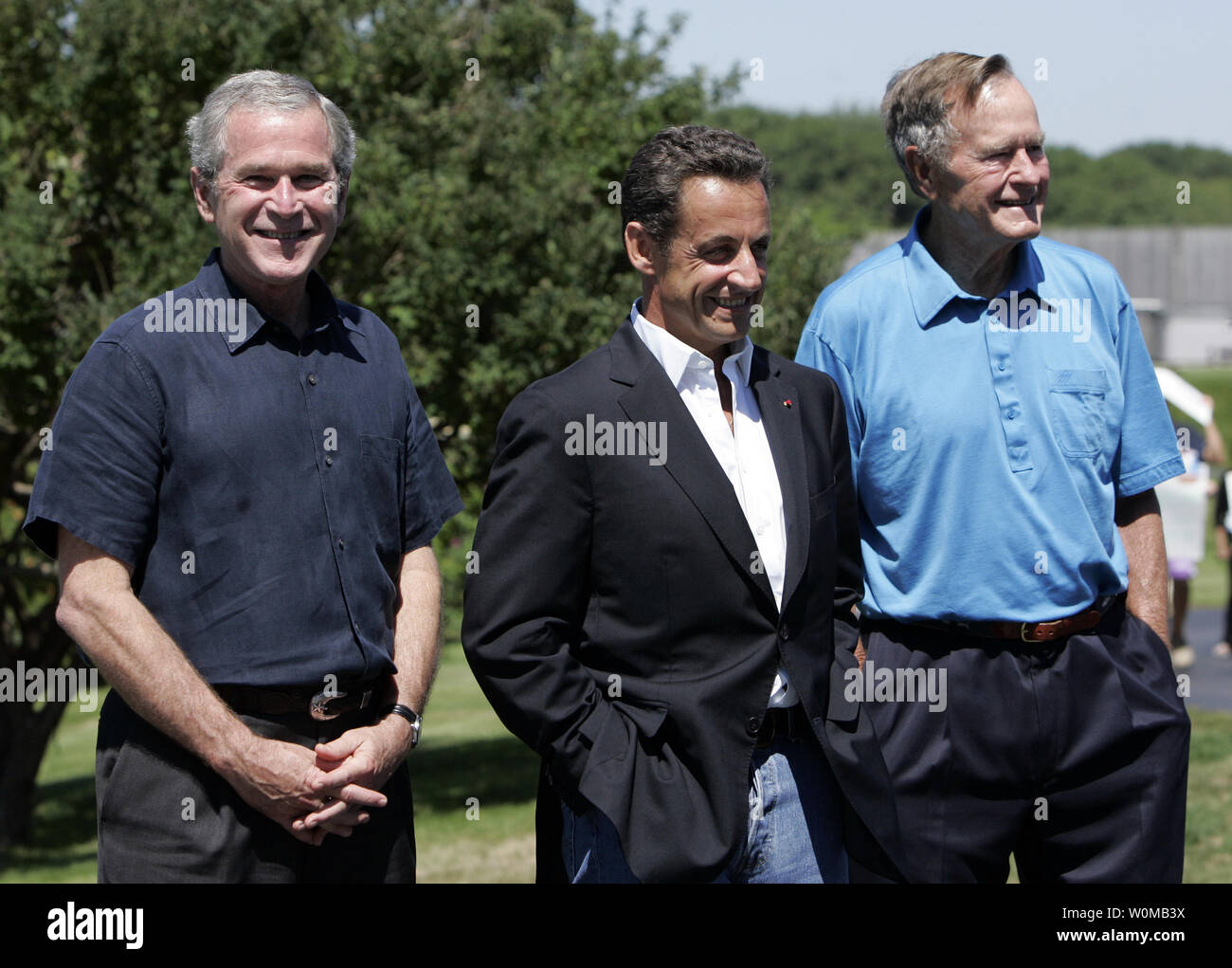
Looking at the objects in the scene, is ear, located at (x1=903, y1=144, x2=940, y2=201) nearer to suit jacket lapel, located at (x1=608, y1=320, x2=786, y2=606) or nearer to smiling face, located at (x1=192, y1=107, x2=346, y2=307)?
suit jacket lapel, located at (x1=608, y1=320, x2=786, y2=606)

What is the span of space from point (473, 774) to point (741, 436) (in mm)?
10316

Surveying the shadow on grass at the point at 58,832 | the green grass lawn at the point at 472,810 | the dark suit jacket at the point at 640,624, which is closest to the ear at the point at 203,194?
the dark suit jacket at the point at 640,624

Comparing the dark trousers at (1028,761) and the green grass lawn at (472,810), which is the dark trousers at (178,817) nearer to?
the dark trousers at (1028,761)

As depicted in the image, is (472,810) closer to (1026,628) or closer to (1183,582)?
(1026,628)

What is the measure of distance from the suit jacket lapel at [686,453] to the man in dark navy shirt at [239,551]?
601mm

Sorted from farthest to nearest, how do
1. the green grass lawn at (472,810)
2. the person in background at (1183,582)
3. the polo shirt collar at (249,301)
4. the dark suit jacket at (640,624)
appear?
the person in background at (1183,582)
the green grass lawn at (472,810)
the polo shirt collar at (249,301)
the dark suit jacket at (640,624)

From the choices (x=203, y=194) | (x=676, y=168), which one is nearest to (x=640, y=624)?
(x=676, y=168)

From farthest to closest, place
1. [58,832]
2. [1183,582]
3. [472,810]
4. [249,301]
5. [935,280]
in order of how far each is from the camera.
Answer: [1183,582] → [58,832] → [472,810] → [935,280] → [249,301]

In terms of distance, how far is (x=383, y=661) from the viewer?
3383 mm

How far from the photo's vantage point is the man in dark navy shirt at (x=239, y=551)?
315 centimetres

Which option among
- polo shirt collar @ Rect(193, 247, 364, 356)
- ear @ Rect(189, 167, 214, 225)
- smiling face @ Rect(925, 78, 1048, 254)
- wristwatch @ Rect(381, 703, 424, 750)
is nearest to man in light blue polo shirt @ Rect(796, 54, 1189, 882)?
smiling face @ Rect(925, 78, 1048, 254)

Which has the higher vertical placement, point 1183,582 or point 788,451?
point 788,451

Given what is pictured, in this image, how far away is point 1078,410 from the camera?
377 centimetres
